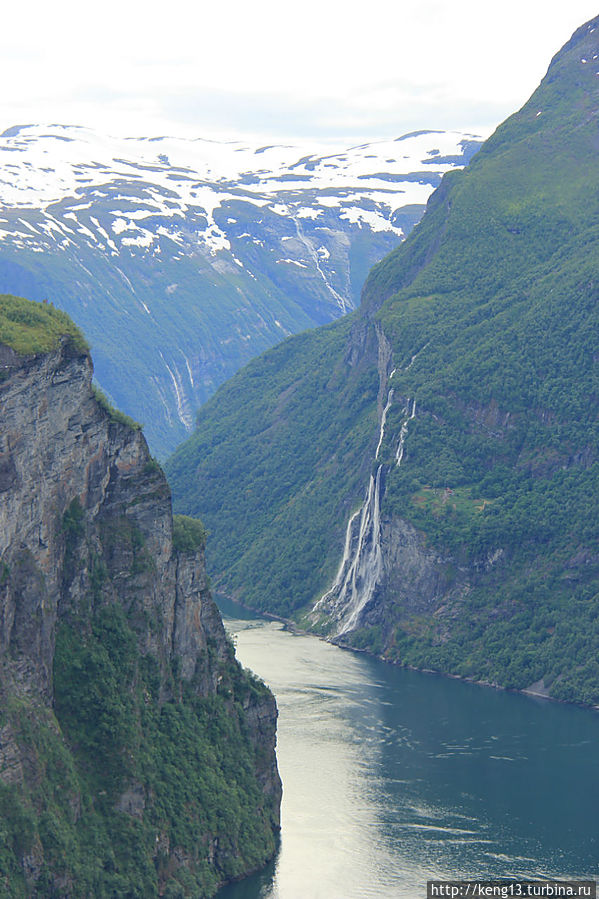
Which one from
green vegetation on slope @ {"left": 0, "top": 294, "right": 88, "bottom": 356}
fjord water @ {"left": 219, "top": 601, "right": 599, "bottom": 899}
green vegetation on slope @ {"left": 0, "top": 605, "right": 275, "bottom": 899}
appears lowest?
fjord water @ {"left": 219, "top": 601, "right": 599, "bottom": 899}

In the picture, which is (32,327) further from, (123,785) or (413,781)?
(413,781)

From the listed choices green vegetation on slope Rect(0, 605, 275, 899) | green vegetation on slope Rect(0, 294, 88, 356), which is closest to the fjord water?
green vegetation on slope Rect(0, 605, 275, 899)

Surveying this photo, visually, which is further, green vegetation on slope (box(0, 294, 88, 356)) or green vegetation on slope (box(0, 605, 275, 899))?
green vegetation on slope (box(0, 294, 88, 356))

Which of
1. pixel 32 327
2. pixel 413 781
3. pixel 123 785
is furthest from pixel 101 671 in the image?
pixel 413 781

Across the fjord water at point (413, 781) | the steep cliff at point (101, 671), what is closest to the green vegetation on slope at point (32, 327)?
the steep cliff at point (101, 671)

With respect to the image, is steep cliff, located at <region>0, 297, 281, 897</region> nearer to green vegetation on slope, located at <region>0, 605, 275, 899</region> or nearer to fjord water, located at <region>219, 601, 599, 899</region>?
green vegetation on slope, located at <region>0, 605, 275, 899</region>

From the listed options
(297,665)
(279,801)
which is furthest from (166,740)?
(297,665)
